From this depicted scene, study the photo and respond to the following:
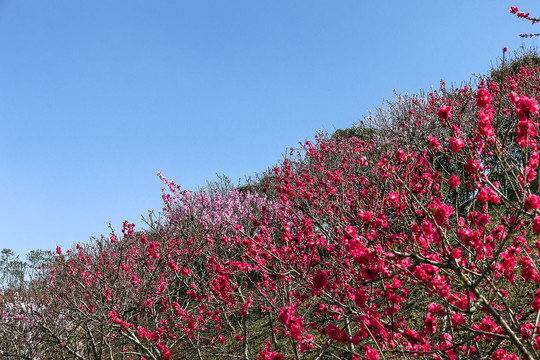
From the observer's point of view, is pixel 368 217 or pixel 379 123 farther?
pixel 379 123

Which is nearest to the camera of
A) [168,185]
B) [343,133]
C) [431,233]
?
[431,233]

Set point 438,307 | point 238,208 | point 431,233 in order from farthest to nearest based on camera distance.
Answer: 1. point 238,208
2. point 438,307
3. point 431,233

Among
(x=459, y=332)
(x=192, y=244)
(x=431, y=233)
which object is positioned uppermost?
(x=192, y=244)

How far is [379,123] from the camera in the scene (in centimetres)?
1582

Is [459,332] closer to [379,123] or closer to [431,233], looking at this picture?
[431,233]

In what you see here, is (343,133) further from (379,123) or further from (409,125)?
(409,125)

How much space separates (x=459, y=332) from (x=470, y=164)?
4.24m

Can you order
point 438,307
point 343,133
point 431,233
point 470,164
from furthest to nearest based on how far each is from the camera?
point 343,133 < point 438,307 < point 431,233 < point 470,164

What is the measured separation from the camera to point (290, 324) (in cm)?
267

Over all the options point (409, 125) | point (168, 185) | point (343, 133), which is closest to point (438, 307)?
point (168, 185)

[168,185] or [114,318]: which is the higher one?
[168,185]

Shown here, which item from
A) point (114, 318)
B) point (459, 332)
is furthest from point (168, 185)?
point (459, 332)

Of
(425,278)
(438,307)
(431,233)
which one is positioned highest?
(431,233)

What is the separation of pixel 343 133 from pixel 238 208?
24.1 feet
